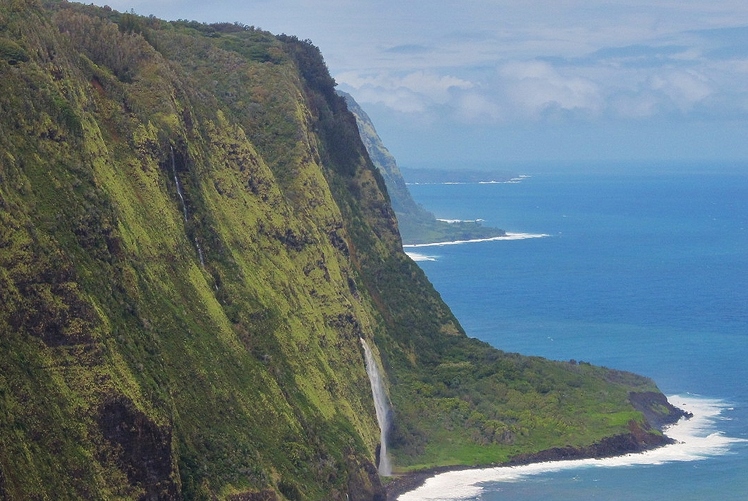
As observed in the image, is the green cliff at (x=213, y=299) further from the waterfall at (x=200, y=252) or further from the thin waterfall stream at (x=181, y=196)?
the waterfall at (x=200, y=252)

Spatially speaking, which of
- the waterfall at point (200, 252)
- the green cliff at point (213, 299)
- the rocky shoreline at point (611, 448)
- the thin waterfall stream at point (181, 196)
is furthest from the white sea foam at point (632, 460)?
the thin waterfall stream at point (181, 196)

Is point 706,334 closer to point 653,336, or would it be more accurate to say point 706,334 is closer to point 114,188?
point 653,336

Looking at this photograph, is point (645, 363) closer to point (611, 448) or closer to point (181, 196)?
point (611, 448)

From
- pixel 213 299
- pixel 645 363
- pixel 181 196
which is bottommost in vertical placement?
pixel 213 299

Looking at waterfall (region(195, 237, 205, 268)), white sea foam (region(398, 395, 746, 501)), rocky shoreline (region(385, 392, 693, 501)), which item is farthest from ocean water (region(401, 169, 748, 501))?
waterfall (region(195, 237, 205, 268))

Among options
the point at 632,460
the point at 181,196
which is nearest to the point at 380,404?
the point at 632,460

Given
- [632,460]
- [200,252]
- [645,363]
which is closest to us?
[200,252]

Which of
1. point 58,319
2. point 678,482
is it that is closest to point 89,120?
point 58,319
